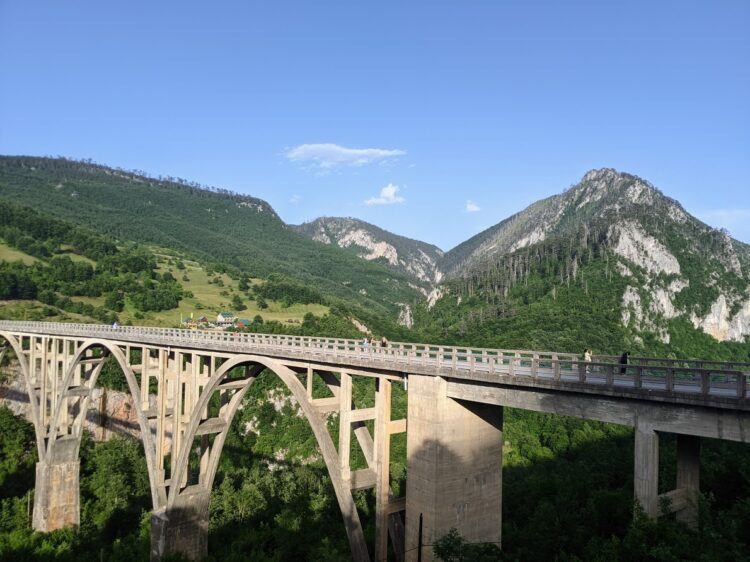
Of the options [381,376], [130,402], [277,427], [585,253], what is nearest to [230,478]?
[277,427]

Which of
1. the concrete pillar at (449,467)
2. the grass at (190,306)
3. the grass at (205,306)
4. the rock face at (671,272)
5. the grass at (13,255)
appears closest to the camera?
the concrete pillar at (449,467)

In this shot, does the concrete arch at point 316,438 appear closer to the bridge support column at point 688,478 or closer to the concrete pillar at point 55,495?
the bridge support column at point 688,478

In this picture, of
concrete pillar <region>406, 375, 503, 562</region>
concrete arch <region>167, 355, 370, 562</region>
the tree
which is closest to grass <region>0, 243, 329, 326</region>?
the tree

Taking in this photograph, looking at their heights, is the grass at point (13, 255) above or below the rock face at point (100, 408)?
above

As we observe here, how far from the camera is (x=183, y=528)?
31.1 metres

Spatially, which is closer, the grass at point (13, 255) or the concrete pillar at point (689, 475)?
the concrete pillar at point (689, 475)

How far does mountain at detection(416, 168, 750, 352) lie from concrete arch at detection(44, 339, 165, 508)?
199 ft

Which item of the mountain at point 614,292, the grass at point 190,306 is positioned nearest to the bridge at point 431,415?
the grass at point 190,306

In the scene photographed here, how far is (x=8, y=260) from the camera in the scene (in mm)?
100875

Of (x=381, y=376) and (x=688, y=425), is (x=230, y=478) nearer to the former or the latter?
(x=381, y=376)

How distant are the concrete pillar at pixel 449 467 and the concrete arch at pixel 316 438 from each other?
2.74 m

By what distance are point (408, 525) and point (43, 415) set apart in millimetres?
34597

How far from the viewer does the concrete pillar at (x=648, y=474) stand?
13.2m

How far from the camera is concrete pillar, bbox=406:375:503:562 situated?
696 inches
